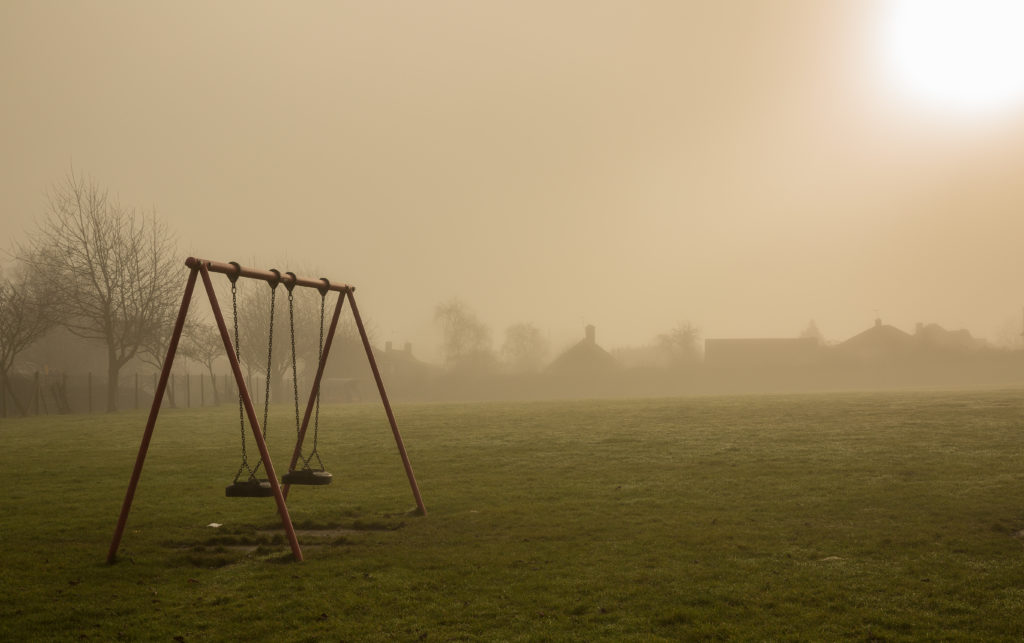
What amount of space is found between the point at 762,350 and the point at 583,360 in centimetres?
2590

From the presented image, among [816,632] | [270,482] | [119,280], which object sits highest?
[119,280]

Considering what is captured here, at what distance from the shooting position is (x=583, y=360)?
335 ft

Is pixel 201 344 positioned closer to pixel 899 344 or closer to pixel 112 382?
pixel 112 382

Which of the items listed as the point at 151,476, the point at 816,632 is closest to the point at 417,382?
the point at 151,476

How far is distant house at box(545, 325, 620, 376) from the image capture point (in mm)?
99188

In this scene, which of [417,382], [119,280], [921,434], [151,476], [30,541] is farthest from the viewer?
[417,382]

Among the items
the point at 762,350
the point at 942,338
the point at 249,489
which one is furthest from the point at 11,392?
the point at 942,338

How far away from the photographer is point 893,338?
103812 millimetres

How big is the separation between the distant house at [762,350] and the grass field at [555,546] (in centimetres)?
8445

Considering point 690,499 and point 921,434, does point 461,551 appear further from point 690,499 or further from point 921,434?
point 921,434

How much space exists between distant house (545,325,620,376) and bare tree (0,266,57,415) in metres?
58.6

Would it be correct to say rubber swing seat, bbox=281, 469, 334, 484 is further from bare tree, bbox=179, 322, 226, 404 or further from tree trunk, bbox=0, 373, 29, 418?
bare tree, bbox=179, 322, 226, 404

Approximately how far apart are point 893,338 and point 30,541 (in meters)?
107

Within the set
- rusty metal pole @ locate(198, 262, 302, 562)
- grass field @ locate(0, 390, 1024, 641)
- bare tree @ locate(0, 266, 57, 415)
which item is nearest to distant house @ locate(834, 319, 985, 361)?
grass field @ locate(0, 390, 1024, 641)
